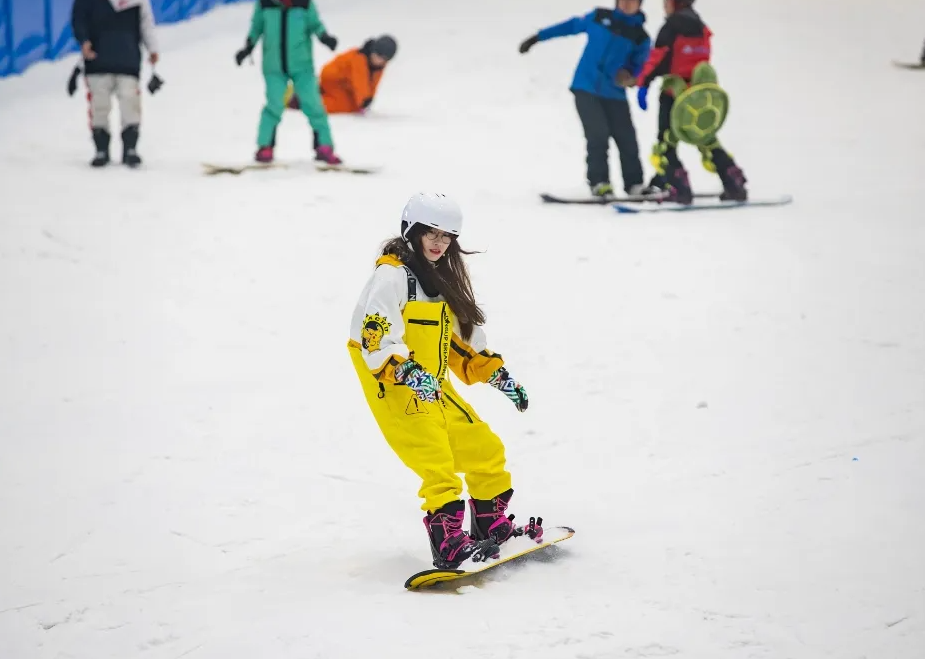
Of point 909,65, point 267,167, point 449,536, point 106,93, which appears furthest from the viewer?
point 909,65

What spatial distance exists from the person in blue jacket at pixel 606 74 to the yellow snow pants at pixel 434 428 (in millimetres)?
4912

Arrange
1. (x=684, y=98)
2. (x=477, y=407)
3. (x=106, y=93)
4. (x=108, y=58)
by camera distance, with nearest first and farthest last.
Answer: (x=477, y=407), (x=684, y=98), (x=108, y=58), (x=106, y=93)

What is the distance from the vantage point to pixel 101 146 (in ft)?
27.0

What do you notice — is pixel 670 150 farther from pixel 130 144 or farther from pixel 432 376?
pixel 432 376

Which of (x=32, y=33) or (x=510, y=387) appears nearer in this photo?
(x=510, y=387)

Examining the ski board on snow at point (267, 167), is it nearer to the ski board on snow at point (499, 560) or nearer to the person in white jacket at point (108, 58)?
the person in white jacket at point (108, 58)

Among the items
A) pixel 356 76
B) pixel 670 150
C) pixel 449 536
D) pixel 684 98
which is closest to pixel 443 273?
pixel 449 536

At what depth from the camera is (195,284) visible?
19.9 ft

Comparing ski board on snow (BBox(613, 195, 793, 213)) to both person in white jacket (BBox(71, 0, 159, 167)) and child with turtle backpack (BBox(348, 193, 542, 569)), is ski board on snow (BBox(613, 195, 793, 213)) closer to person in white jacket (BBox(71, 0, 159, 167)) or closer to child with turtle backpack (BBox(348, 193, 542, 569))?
person in white jacket (BBox(71, 0, 159, 167))

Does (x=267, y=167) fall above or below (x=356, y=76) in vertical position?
below

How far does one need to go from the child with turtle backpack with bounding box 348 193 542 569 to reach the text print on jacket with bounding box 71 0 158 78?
5.76 metres

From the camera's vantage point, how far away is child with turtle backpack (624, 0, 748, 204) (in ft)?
24.6

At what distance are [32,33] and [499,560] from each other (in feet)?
32.5

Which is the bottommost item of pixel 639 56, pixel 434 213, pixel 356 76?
pixel 356 76
